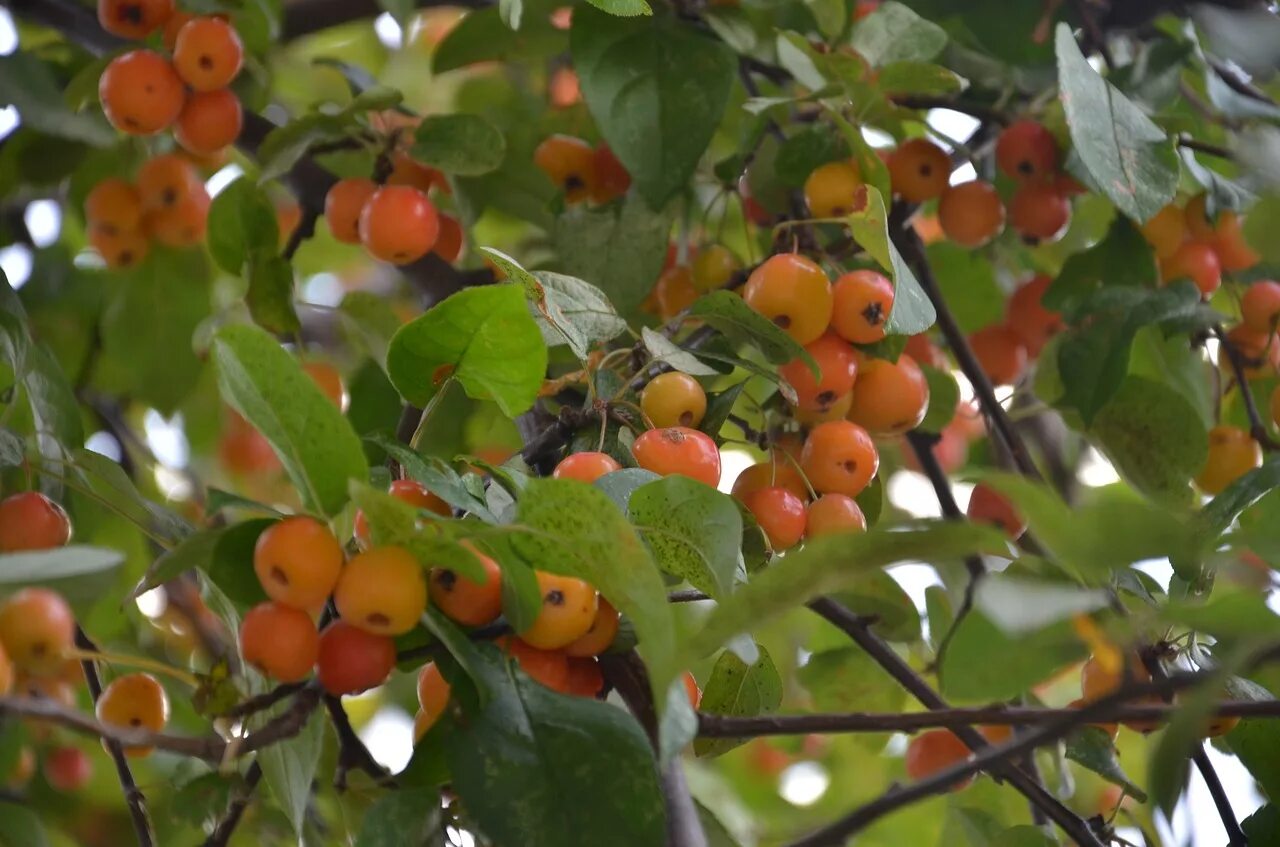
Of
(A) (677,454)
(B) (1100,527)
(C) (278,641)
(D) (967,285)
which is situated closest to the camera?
(B) (1100,527)

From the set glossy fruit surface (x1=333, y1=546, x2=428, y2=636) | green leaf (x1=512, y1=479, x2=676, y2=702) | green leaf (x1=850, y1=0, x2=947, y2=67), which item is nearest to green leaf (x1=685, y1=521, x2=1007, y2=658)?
green leaf (x1=512, y1=479, x2=676, y2=702)

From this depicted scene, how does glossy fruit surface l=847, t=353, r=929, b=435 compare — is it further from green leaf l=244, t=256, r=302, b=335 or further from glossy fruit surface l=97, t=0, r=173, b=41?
glossy fruit surface l=97, t=0, r=173, b=41

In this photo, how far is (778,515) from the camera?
0.79m

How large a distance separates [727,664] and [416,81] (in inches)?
49.8

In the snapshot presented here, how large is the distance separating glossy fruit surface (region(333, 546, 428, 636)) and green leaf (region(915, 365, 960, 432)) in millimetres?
651

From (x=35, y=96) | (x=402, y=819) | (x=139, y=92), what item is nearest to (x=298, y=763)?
(x=402, y=819)

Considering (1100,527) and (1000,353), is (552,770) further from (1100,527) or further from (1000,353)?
(1000,353)

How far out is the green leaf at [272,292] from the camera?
A: 102 centimetres

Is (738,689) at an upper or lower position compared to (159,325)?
upper

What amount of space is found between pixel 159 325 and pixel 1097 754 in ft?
3.16

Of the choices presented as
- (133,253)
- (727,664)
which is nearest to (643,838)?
(727,664)

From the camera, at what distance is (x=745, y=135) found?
1.07 metres

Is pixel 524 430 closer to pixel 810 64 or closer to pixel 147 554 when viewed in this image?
pixel 810 64

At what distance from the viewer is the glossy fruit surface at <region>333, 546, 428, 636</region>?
0.58 m
